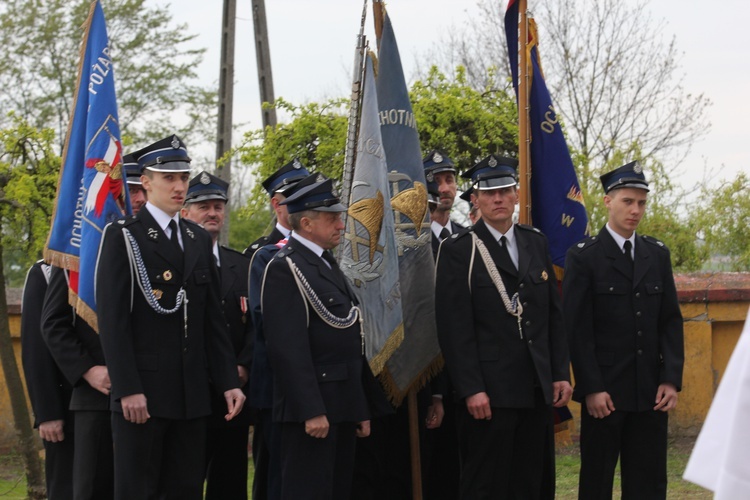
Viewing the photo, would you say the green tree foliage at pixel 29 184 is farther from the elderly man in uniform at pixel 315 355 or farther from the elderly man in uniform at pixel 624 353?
the elderly man in uniform at pixel 624 353

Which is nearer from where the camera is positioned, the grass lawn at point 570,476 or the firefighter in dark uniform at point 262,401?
the firefighter in dark uniform at point 262,401

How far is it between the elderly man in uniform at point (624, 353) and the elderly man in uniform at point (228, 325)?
1754mm

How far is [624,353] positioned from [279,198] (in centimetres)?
211

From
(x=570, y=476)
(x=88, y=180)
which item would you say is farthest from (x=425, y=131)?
(x=88, y=180)

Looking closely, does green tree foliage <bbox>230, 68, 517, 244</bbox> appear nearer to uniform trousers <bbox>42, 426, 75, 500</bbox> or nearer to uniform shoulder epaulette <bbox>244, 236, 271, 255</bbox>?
uniform shoulder epaulette <bbox>244, 236, 271, 255</bbox>

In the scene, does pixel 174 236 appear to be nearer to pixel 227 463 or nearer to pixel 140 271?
pixel 140 271

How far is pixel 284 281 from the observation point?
500 cm

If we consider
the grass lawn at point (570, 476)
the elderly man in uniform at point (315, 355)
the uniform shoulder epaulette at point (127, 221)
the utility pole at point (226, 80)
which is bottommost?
the grass lawn at point (570, 476)

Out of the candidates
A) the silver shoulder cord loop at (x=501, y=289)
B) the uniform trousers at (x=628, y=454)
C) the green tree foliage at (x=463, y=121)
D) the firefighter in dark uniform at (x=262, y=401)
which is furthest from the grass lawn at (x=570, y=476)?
the green tree foliage at (x=463, y=121)

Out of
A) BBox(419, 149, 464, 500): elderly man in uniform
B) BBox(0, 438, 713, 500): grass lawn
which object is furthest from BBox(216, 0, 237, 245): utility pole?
BBox(419, 149, 464, 500): elderly man in uniform

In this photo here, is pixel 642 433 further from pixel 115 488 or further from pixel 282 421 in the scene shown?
pixel 115 488

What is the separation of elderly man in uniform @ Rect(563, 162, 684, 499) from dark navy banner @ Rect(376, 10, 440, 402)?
78 cm

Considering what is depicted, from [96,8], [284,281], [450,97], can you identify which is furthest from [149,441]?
[450,97]

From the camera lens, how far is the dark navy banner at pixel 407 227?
5922mm
